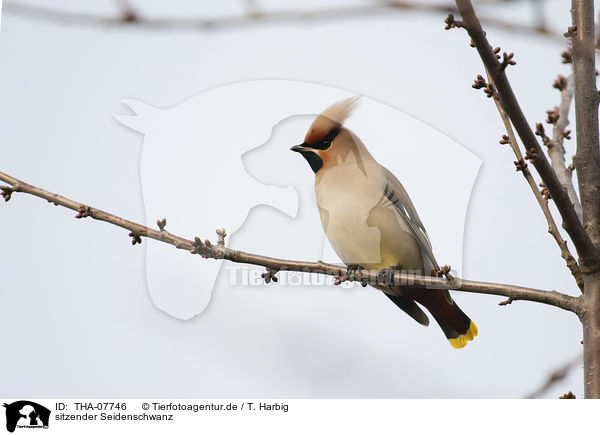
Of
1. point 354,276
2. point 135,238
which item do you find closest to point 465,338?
point 354,276

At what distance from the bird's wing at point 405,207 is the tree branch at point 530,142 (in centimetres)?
123

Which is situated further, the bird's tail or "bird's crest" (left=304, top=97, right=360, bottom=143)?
the bird's tail

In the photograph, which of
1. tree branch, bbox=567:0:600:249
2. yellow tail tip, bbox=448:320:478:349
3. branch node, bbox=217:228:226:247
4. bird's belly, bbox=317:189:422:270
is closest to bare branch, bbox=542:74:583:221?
tree branch, bbox=567:0:600:249

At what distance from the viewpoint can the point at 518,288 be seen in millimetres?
2621

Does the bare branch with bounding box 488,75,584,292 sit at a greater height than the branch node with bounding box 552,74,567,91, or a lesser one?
lesser

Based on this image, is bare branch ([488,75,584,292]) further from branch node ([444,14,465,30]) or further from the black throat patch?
the black throat patch

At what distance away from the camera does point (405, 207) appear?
3680mm

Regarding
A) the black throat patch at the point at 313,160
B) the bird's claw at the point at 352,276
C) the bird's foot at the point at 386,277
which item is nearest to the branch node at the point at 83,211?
the bird's claw at the point at 352,276

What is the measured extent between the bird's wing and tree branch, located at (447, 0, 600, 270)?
1.23 meters

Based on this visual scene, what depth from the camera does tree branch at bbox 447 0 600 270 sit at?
1.93 m

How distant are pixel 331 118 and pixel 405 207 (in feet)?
1.96
